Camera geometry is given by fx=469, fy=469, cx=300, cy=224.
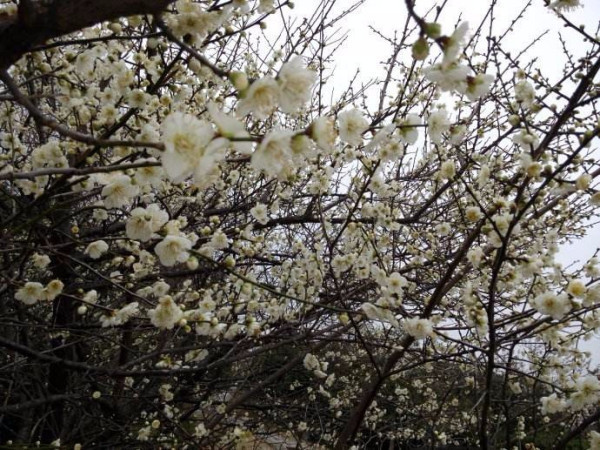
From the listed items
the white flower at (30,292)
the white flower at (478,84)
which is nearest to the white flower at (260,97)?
the white flower at (478,84)

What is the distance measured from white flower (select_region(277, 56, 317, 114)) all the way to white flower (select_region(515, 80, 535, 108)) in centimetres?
151

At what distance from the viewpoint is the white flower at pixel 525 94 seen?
94.4 inches

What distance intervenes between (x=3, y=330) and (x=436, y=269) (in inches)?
179

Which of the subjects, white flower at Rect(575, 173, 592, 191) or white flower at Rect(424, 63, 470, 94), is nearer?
white flower at Rect(424, 63, 470, 94)

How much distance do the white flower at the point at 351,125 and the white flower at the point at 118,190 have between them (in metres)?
0.94

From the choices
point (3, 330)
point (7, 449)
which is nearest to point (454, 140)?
point (7, 449)

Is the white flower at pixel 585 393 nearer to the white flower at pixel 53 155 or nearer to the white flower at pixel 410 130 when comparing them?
the white flower at pixel 410 130

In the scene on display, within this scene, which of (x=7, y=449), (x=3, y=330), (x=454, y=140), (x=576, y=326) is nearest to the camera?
(x=7, y=449)

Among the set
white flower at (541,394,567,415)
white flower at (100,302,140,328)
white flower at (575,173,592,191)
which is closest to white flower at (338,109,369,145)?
white flower at (575,173,592,191)

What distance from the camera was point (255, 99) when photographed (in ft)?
4.27

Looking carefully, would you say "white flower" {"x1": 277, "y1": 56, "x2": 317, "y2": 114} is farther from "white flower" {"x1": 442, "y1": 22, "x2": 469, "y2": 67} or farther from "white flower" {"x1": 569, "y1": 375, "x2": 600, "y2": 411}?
"white flower" {"x1": 569, "y1": 375, "x2": 600, "y2": 411}

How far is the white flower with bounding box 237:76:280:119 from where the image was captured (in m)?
1.28

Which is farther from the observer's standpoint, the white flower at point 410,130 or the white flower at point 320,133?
the white flower at point 410,130

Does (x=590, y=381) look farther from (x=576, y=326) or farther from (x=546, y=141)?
(x=546, y=141)
